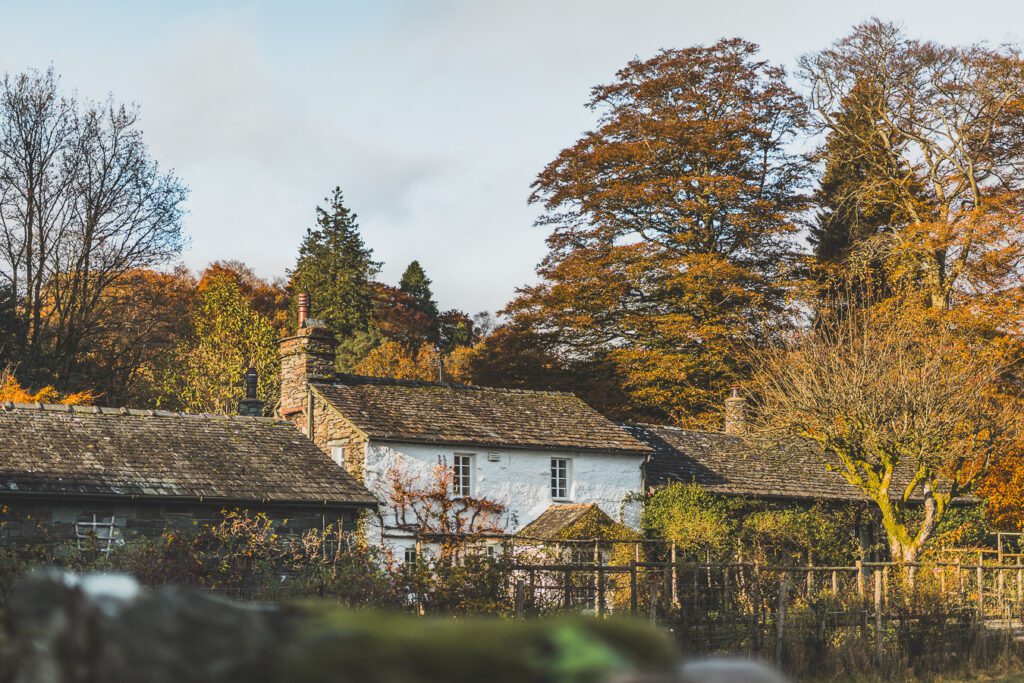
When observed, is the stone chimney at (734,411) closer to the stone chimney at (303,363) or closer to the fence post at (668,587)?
the stone chimney at (303,363)

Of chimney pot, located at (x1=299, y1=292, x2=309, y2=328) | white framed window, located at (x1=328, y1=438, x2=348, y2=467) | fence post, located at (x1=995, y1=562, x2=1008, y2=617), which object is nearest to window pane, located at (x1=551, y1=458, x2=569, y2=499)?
white framed window, located at (x1=328, y1=438, x2=348, y2=467)

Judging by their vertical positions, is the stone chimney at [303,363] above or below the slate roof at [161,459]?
above

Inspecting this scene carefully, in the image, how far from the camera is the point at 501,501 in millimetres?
28766

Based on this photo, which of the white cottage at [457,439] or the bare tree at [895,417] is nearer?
the bare tree at [895,417]

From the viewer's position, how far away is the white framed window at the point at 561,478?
29.8 meters

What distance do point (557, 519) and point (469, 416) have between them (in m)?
3.76

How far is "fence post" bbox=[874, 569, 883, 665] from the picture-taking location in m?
18.2

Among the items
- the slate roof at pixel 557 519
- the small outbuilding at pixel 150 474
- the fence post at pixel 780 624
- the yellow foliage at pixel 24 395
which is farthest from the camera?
the yellow foliage at pixel 24 395

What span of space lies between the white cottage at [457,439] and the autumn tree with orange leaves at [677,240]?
1106cm

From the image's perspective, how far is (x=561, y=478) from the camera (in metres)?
30.0

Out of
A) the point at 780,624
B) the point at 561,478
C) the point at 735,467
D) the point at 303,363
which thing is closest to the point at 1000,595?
the point at 780,624

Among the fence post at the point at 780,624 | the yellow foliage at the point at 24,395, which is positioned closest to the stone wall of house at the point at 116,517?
the yellow foliage at the point at 24,395

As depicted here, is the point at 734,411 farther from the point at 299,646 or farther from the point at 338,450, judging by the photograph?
the point at 299,646

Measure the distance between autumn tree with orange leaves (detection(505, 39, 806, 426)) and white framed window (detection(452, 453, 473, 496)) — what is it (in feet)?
44.8
